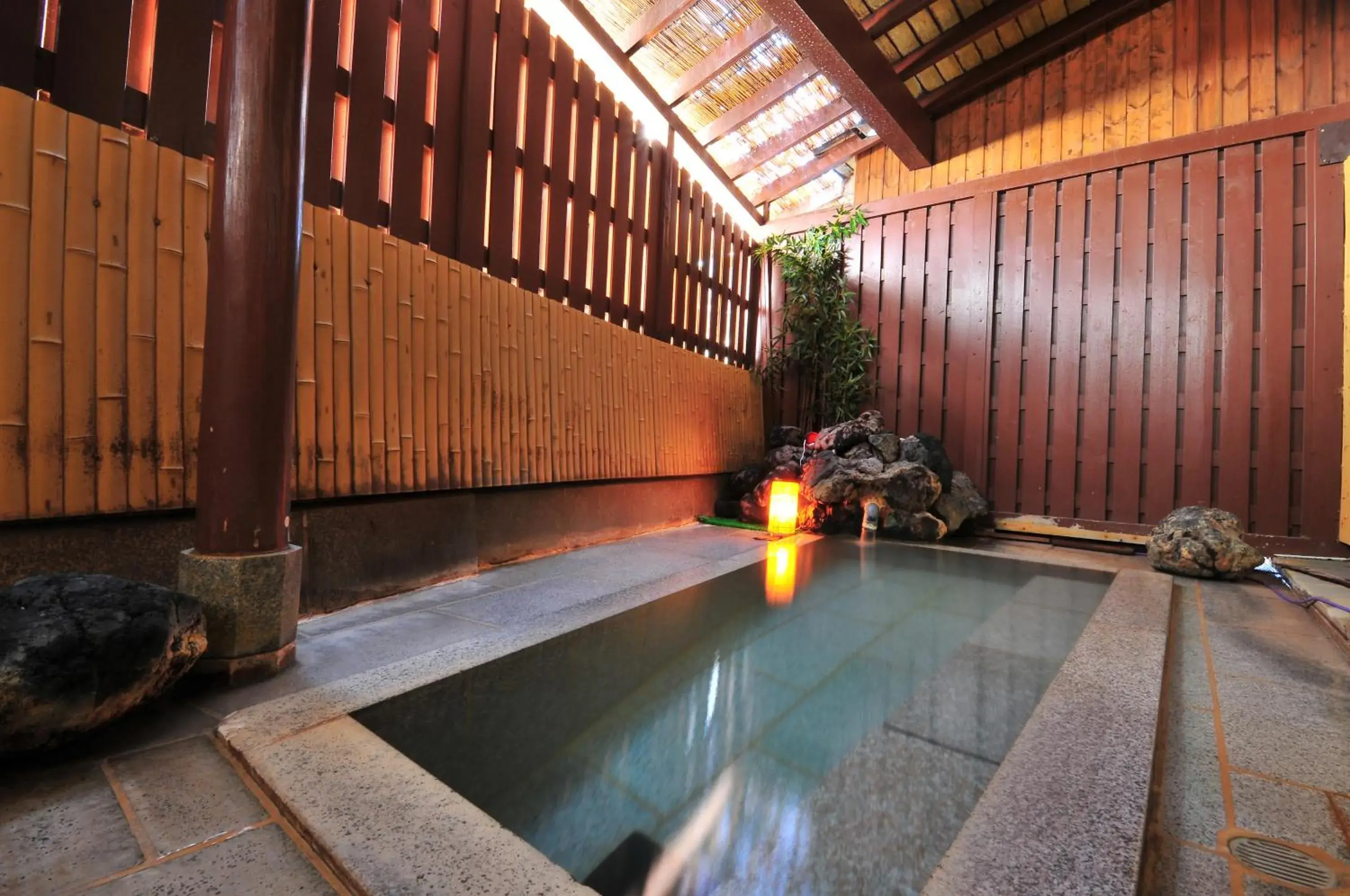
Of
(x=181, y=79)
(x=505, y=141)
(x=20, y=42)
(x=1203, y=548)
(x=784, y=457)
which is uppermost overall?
(x=505, y=141)

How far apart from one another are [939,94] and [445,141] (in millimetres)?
5563

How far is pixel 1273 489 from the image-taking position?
468 cm

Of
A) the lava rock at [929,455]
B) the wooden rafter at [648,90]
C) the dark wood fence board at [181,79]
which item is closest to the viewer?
the dark wood fence board at [181,79]

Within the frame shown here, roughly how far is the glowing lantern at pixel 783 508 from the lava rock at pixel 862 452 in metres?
1.02

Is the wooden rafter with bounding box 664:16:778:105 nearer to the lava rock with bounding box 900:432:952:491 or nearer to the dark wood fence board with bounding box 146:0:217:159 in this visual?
the dark wood fence board with bounding box 146:0:217:159

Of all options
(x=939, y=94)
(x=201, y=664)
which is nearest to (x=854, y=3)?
(x=939, y=94)

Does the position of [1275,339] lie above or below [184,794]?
above

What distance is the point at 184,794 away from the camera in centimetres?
127

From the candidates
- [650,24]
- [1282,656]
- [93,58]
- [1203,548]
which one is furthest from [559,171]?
[1203,548]

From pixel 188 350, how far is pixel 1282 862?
362 centimetres

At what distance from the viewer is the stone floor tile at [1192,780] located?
4.27 feet

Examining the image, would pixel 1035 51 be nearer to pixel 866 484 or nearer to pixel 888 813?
pixel 866 484

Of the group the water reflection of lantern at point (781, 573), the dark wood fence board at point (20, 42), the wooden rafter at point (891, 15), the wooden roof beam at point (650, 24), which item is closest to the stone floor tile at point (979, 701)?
the water reflection of lantern at point (781, 573)

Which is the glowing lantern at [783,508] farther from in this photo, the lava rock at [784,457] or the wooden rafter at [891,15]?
the wooden rafter at [891,15]
